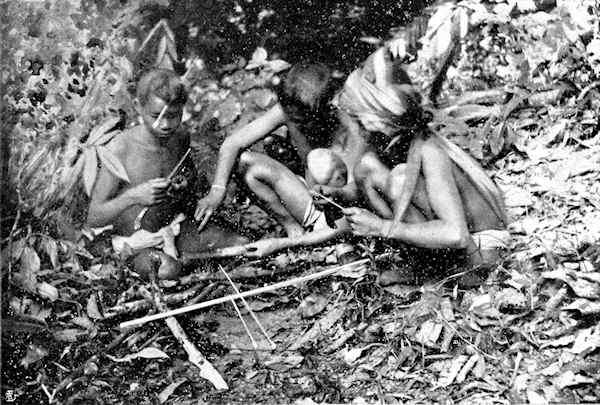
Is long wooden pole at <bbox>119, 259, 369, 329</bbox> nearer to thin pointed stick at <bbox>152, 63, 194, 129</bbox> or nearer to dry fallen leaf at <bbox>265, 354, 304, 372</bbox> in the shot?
dry fallen leaf at <bbox>265, 354, 304, 372</bbox>

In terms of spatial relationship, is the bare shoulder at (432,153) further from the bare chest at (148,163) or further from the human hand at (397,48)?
the bare chest at (148,163)

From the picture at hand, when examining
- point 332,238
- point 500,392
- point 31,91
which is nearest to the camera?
point 500,392

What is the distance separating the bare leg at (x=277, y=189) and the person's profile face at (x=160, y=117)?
42cm

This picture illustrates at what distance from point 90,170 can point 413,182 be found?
1760mm

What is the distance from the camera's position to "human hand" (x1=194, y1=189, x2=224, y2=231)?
432 centimetres

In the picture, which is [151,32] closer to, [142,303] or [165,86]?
[165,86]

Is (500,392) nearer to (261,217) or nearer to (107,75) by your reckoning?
(261,217)

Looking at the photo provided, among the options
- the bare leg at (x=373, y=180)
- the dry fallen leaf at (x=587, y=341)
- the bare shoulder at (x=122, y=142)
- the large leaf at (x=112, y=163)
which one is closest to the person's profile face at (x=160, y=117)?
the bare shoulder at (x=122, y=142)

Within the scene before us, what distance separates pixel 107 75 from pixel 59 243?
963 mm

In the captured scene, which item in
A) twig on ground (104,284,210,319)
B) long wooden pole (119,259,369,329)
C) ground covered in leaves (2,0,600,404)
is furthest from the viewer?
twig on ground (104,284,210,319)

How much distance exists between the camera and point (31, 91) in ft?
14.9

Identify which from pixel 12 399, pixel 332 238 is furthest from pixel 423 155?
pixel 12 399

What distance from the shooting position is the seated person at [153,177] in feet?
14.2

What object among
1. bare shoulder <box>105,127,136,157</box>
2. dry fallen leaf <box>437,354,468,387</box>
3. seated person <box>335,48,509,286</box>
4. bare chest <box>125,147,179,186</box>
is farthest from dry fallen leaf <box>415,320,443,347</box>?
bare shoulder <box>105,127,136,157</box>
